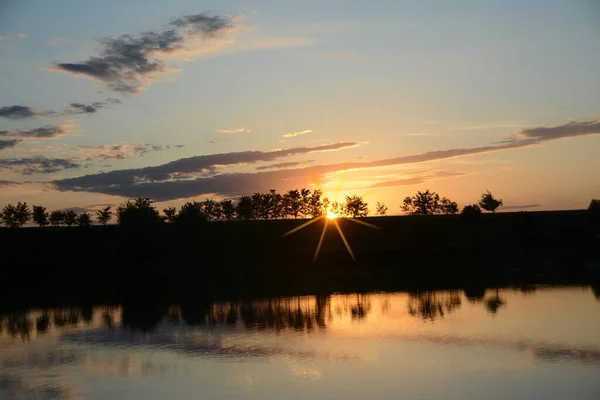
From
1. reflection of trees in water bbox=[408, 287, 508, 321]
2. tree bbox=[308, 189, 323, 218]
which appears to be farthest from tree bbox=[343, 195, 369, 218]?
reflection of trees in water bbox=[408, 287, 508, 321]

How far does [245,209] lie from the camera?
174 meters

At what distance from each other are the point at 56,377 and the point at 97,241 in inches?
3309

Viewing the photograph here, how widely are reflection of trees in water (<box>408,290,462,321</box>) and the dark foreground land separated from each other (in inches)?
200

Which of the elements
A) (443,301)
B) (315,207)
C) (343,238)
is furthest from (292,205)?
(443,301)

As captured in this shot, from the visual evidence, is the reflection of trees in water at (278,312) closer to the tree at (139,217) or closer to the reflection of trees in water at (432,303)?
the reflection of trees in water at (432,303)

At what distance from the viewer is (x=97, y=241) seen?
112 meters

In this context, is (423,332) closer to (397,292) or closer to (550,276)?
(397,292)

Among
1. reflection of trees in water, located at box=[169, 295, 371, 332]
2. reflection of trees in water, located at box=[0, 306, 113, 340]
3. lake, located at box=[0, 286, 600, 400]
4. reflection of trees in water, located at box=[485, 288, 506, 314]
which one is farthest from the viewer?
reflection of trees in water, located at box=[0, 306, 113, 340]

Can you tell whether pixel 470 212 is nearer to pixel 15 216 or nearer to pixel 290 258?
pixel 290 258

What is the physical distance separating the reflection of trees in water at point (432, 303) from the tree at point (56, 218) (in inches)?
5191

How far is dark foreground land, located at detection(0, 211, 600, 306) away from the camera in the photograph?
6869cm

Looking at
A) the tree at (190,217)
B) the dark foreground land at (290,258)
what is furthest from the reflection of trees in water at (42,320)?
the tree at (190,217)

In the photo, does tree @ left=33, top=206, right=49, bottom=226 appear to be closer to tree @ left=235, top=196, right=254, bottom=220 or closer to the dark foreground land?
the dark foreground land

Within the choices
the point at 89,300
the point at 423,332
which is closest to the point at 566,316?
the point at 423,332
